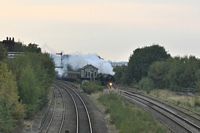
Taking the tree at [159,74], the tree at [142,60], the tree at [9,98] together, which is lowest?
the tree at [9,98]

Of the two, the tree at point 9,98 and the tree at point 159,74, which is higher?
the tree at point 159,74

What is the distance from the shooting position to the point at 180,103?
7306 cm

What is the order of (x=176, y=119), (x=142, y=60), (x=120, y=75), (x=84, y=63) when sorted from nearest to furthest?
1. (x=176, y=119)
2. (x=142, y=60)
3. (x=120, y=75)
4. (x=84, y=63)

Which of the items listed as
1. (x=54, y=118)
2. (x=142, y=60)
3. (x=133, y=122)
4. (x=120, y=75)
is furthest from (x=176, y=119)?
(x=120, y=75)

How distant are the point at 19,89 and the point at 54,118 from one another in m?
4.27

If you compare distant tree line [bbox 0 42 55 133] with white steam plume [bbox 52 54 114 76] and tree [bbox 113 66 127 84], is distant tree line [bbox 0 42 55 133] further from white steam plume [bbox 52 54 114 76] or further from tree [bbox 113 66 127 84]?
white steam plume [bbox 52 54 114 76]

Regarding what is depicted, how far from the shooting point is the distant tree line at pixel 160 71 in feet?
350

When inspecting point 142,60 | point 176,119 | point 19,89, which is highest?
point 142,60

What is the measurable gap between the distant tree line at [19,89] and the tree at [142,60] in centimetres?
5896

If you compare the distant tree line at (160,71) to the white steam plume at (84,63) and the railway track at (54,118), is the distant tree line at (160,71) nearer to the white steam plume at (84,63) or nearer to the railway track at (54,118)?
the white steam plume at (84,63)

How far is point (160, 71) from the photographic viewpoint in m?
118

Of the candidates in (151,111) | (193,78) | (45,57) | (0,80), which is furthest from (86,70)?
(0,80)

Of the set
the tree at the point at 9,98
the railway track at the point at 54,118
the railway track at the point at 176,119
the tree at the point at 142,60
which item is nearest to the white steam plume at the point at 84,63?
the tree at the point at 142,60

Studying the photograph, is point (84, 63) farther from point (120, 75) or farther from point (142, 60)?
point (142, 60)
